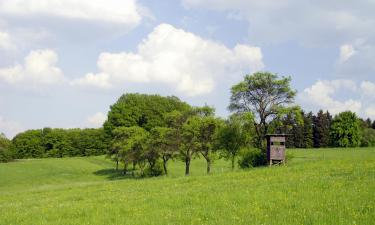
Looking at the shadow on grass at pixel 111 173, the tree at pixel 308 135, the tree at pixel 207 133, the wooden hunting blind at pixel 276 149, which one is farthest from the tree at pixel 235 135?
the tree at pixel 308 135

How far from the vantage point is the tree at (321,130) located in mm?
155625

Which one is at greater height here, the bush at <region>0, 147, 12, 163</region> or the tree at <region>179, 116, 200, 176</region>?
the tree at <region>179, 116, 200, 176</region>

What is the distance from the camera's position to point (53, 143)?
5960 inches

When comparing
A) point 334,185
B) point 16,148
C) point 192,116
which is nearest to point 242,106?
point 192,116

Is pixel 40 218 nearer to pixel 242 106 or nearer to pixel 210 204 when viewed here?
pixel 210 204

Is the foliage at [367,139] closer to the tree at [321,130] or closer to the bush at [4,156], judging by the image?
the tree at [321,130]

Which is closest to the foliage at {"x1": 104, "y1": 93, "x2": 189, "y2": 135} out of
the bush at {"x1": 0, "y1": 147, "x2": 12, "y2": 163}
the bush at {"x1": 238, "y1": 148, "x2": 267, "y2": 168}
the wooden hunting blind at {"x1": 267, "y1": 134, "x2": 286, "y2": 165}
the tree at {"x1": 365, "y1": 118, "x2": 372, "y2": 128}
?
A: the bush at {"x1": 0, "y1": 147, "x2": 12, "y2": 163}

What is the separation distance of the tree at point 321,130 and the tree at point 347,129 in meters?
15.6

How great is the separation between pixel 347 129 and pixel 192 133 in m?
81.7

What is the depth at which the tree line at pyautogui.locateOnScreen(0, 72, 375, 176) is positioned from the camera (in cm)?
6203

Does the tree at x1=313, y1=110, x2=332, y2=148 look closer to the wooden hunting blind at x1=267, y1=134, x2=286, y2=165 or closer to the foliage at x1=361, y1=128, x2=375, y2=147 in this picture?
the foliage at x1=361, y1=128, x2=375, y2=147

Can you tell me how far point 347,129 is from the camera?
136m

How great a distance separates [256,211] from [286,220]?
202cm

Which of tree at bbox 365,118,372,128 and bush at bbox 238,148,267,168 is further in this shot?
tree at bbox 365,118,372,128
